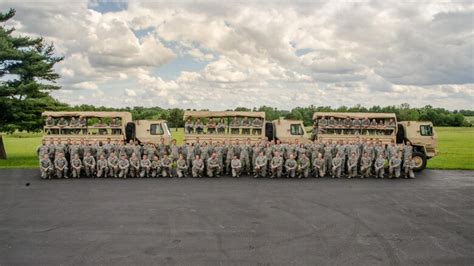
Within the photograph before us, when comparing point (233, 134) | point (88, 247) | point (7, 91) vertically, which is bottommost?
point (88, 247)

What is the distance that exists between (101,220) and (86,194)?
384 centimetres

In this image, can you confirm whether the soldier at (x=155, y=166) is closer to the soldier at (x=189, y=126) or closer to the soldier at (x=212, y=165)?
the soldier at (x=212, y=165)

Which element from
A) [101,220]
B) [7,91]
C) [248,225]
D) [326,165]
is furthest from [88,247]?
[7,91]

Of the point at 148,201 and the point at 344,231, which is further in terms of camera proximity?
the point at 148,201

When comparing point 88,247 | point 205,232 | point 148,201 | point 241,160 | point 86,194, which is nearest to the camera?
point 88,247

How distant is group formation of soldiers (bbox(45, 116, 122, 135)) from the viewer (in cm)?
2191

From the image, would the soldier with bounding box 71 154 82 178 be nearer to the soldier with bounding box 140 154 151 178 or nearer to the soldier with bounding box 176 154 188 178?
the soldier with bounding box 140 154 151 178

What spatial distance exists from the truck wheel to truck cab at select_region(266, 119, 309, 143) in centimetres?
530

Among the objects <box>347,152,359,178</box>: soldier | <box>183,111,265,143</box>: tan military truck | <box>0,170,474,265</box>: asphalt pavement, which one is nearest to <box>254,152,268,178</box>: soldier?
<box>0,170,474,265</box>: asphalt pavement

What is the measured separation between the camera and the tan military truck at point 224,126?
21406mm

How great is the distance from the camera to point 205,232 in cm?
940

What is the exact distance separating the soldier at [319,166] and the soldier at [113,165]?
27.1ft

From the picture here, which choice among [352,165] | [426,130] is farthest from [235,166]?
[426,130]

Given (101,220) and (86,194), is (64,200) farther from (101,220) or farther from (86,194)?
(101,220)
